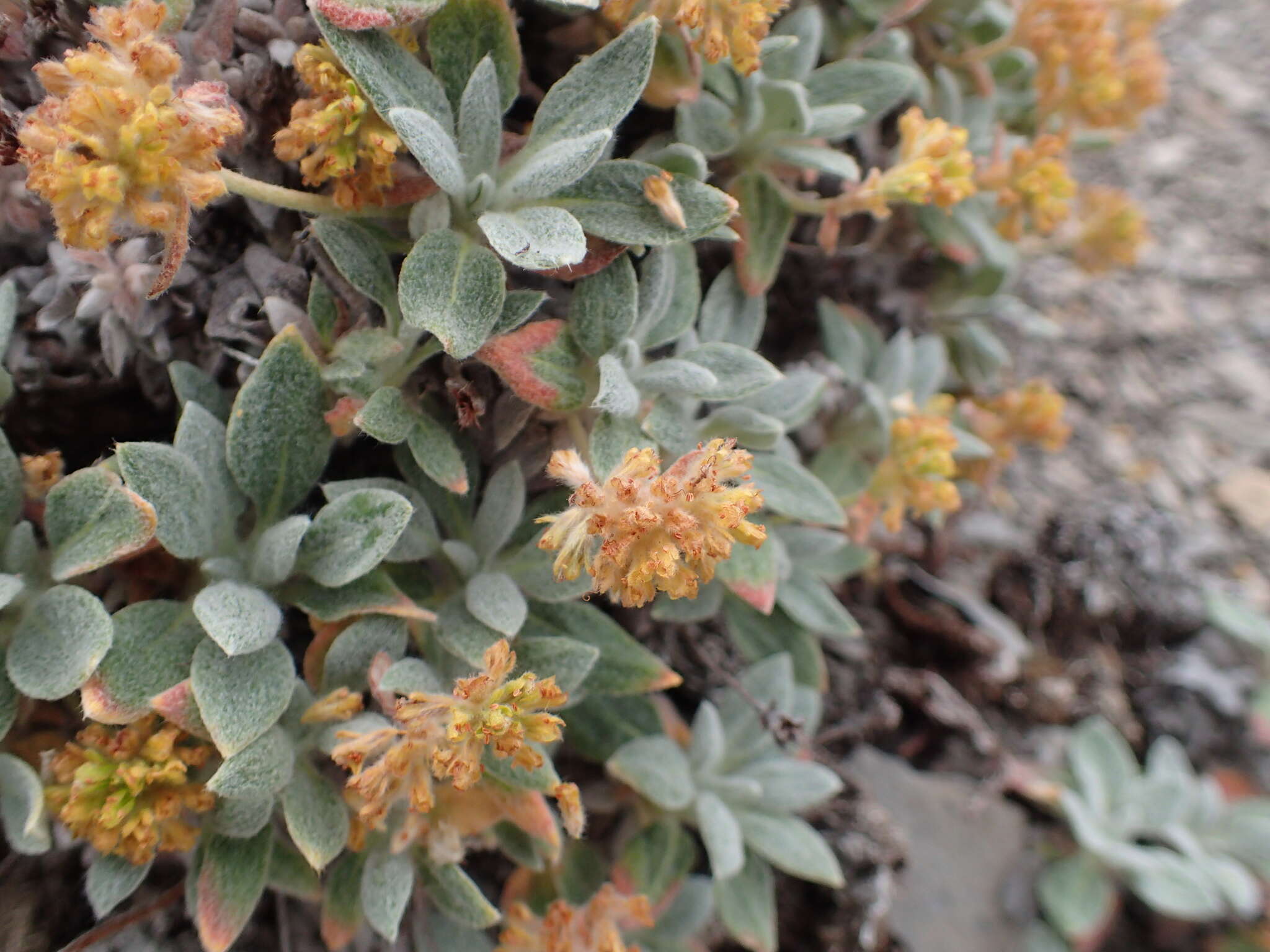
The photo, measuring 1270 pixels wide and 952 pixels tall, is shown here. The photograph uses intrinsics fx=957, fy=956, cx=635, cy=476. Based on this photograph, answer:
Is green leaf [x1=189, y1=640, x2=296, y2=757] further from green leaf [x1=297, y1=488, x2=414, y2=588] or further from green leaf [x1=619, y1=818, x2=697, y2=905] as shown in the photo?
green leaf [x1=619, y1=818, x2=697, y2=905]

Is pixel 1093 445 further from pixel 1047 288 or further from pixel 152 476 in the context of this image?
pixel 152 476

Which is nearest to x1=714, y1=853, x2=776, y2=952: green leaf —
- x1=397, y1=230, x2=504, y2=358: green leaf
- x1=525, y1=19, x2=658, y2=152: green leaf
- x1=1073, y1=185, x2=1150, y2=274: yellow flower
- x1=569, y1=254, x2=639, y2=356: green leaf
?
x1=569, y1=254, x2=639, y2=356: green leaf

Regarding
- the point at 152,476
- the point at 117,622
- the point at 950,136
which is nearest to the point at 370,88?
the point at 152,476

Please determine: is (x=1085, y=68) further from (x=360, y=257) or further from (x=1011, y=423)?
(x=360, y=257)

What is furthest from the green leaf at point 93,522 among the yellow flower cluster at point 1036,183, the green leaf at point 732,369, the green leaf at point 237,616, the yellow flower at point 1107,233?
the yellow flower at point 1107,233

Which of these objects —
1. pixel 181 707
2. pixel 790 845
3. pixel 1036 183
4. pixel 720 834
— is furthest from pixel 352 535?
pixel 1036 183
